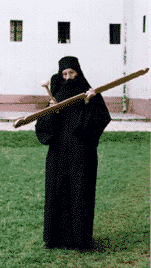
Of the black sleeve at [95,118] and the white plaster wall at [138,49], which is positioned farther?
the white plaster wall at [138,49]

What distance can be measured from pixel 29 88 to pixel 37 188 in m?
12.9

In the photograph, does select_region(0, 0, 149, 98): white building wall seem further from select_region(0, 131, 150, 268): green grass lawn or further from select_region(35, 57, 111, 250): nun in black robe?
select_region(35, 57, 111, 250): nun in black robe

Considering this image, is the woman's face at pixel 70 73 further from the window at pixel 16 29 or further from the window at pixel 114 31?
the window at pixel 16 29

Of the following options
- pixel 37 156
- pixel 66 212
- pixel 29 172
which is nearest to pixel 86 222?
pixel 66 212

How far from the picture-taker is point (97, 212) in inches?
209

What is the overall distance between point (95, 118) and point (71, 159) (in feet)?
1.48

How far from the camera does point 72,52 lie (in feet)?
61.3

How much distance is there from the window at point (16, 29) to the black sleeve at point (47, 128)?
16108 mm

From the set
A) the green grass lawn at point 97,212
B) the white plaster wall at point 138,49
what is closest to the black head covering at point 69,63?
the green grass lawn at point 97,212

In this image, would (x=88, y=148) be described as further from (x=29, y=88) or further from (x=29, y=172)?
(x=29, y=88)

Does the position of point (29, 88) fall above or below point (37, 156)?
above

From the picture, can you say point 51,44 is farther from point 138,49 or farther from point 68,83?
point 68,83

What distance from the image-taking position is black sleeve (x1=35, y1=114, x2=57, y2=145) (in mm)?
3541

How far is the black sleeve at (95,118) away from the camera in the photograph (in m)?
3.49
